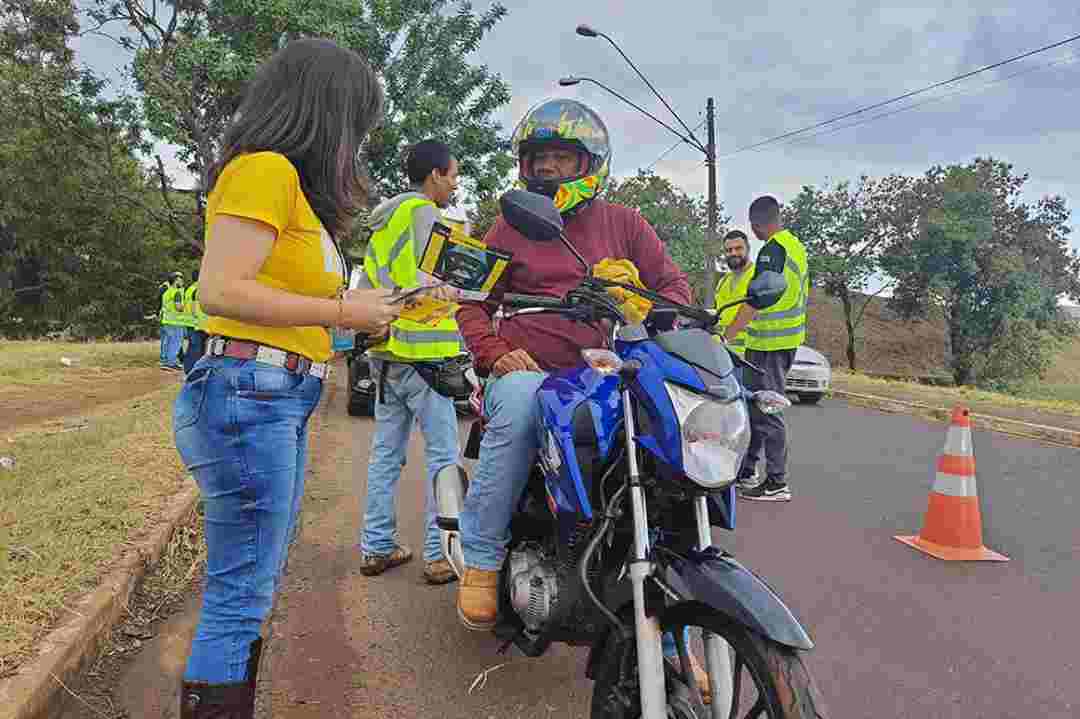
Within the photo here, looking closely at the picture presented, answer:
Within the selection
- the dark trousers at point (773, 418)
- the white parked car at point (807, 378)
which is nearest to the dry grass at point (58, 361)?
the dark trousers at point (773, 418)

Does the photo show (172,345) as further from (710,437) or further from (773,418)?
(710,437)

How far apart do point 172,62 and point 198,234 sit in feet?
24.0

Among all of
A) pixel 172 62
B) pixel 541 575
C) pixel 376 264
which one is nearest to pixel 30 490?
pixel 376 264

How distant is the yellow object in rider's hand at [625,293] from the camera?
2.37 meters

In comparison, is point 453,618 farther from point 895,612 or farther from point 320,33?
point 320,33

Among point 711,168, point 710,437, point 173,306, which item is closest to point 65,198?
point 173,306

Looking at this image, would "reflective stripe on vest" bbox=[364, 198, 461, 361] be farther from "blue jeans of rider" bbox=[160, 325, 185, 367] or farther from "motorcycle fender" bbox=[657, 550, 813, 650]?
"blue jeans of rider" bbox=[160, 325, 185, 367]

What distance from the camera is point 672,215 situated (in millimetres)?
35688

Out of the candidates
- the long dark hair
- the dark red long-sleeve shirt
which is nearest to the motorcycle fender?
the dark red long-sleeve shirt

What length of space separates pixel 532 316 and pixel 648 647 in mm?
1376

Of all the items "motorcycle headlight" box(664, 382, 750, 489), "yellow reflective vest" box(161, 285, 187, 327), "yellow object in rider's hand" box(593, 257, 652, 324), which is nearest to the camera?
"motorcycle headlight" box(664, 382, 750, 489)

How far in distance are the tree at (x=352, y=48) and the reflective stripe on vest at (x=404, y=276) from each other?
752cm

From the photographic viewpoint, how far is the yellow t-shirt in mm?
1760

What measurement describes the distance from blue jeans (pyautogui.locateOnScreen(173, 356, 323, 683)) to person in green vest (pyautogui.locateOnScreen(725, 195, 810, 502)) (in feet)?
12.8
